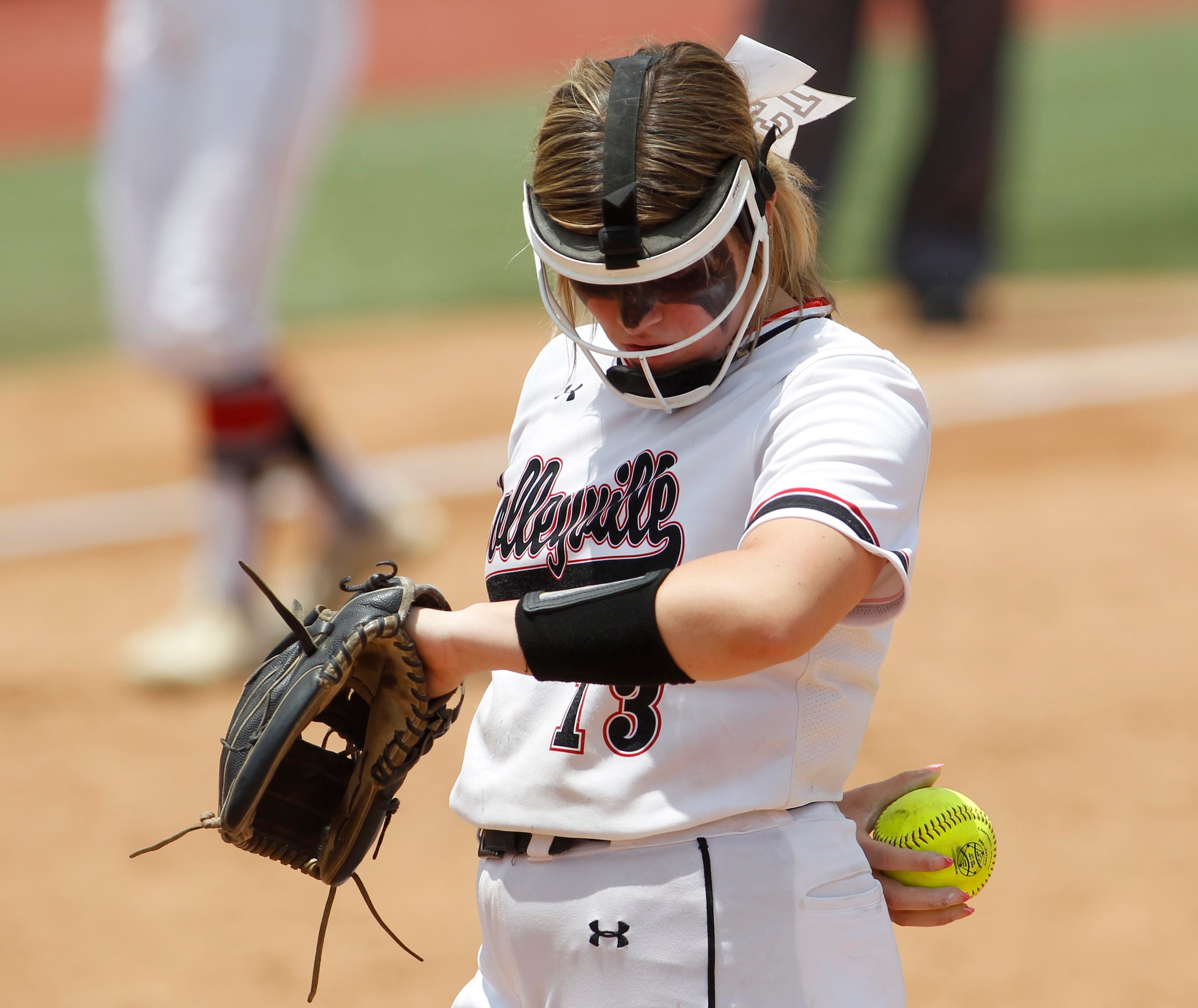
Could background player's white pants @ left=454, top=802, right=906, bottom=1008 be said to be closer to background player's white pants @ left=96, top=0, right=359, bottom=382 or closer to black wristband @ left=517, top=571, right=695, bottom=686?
black wristband @ left=517, top=571, right=695, bottom=686

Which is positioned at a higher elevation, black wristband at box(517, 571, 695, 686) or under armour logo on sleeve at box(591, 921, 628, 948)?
black wristband at box(517, 571, 695, 686)

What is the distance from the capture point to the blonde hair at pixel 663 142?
67.5 inches

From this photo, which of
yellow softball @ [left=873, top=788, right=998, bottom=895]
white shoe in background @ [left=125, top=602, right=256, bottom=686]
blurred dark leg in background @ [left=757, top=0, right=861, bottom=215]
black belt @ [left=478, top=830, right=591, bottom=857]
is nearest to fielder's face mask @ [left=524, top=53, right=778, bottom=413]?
black belt @ [left=478, top=830, right=591, bottom=857]

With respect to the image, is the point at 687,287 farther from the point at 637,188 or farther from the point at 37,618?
the point at 37,618

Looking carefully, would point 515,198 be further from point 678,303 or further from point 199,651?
point 678,303

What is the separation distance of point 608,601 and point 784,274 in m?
0.55

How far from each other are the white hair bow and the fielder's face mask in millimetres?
104

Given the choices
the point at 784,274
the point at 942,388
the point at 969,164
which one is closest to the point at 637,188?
the point at 784,274

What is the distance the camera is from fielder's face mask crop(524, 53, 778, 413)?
1700 millimetres

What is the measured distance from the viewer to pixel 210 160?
523 cm

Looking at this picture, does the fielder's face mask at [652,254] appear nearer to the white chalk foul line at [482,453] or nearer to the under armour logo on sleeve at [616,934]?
the under armour logo on sleeve at [616,934]

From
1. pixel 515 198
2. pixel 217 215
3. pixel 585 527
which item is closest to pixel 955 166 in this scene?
pixel 515 198

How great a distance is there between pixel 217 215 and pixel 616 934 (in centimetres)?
390

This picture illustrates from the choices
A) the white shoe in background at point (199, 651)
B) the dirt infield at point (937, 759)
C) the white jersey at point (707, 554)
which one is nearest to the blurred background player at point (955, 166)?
the dirt infield at point (937, 759)
